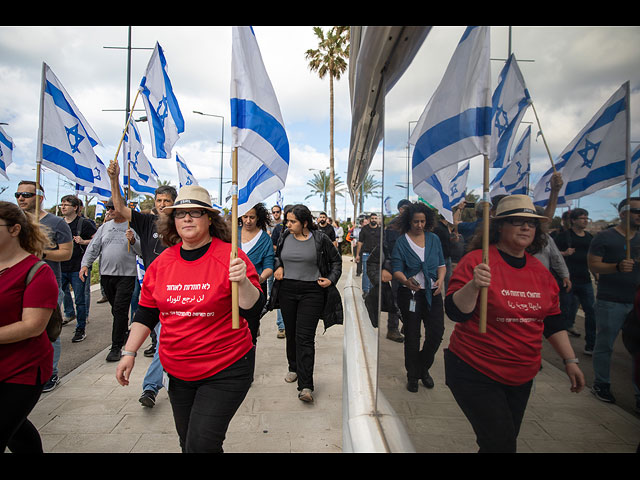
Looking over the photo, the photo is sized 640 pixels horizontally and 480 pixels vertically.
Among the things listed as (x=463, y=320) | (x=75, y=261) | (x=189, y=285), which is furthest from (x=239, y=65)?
(x=75, y=261)

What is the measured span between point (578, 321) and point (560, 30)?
884 mm

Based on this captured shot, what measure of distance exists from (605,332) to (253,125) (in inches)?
89.1

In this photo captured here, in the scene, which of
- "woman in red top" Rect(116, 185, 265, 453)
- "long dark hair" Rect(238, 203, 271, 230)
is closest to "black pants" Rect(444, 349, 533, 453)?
"woman in red top" Rect(116, 185, 265, 453)

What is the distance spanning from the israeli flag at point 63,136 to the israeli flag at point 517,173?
406cm

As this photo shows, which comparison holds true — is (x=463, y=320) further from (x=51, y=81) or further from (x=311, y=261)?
(x=51, y=81)

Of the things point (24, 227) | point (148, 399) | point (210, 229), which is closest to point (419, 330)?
point (210, 229)

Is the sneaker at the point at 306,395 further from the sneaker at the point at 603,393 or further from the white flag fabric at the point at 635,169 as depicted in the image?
the white flag fabric at the point at 635,169

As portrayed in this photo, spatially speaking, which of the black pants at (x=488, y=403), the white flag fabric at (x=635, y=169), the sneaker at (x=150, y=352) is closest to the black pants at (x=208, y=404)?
the black pants at (x=488, y=403)

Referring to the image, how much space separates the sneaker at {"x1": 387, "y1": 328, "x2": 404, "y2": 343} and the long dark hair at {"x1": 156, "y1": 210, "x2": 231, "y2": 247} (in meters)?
1.26

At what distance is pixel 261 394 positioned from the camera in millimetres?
3920

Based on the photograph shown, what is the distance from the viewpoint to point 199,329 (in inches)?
84.5

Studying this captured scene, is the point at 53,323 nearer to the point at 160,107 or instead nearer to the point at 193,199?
the point at 193,199

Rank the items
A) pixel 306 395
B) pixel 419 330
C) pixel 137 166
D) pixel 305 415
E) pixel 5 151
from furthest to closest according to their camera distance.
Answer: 1. pixel 5 151
2. pixel 137 166
3. pixel 306 395
4. pixel 305 415
5. pixel 419 330

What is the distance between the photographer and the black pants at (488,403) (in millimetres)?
1322
